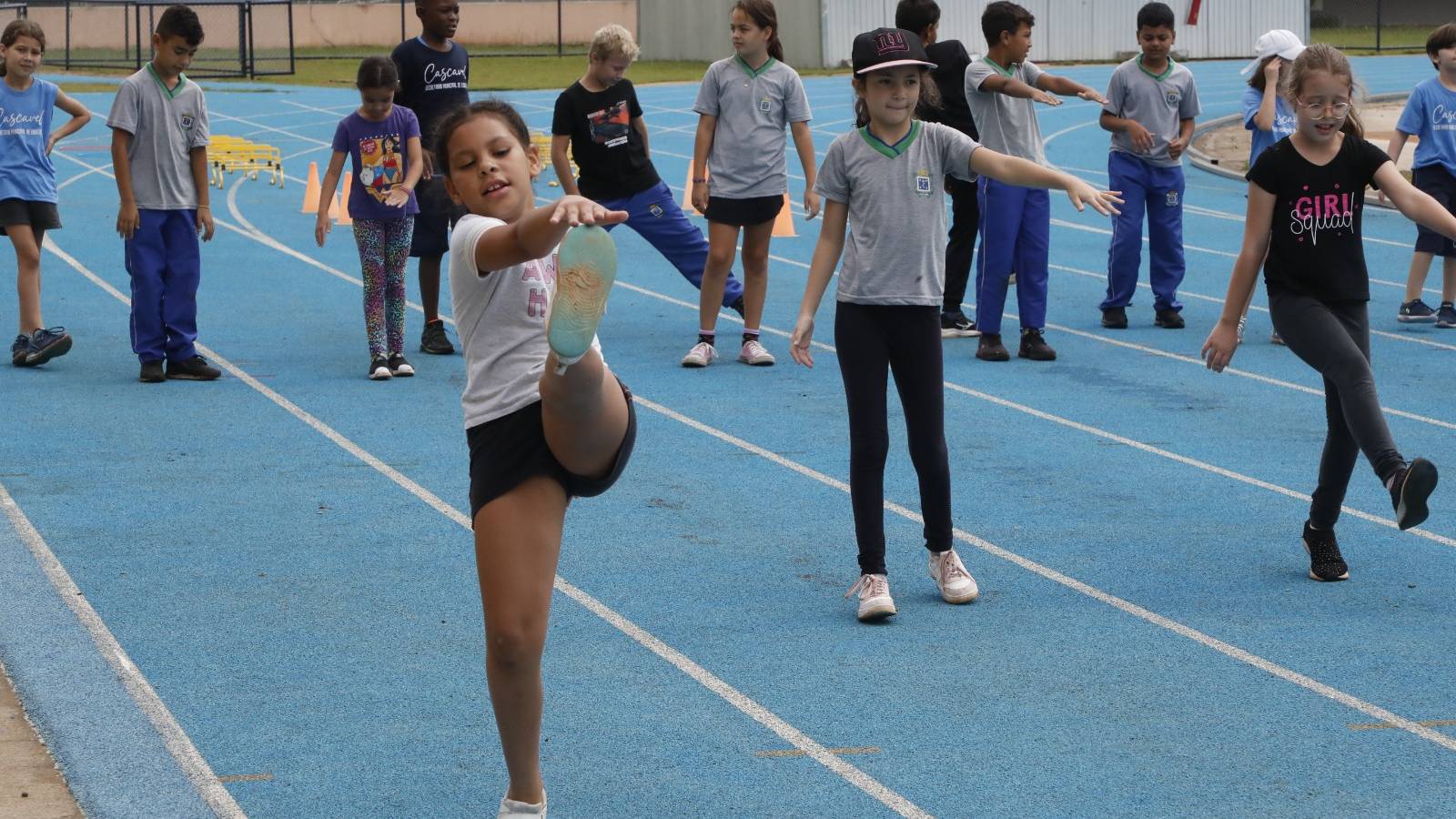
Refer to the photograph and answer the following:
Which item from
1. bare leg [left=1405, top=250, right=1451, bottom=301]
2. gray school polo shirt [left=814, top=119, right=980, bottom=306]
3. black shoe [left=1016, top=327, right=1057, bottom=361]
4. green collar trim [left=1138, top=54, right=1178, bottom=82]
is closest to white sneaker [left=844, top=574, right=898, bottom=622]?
gray school polo shirt [left=814, top=119, right=980, bottom=306]

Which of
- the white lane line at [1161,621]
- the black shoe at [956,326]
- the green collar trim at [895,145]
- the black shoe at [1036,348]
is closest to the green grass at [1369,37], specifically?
the black shoe at [956,326]

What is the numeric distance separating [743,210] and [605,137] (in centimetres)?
98

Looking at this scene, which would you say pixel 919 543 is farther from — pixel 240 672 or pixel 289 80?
pixel 289 80

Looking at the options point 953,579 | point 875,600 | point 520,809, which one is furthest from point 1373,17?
point 520,809

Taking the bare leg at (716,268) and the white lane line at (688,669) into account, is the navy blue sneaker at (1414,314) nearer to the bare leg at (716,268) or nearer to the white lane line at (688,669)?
the bare leg at (716,268)

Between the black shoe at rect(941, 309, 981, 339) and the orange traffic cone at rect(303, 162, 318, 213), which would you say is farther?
the orange traffic cone at rect(303, 162, 318, 213)

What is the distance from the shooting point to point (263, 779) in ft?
15.1

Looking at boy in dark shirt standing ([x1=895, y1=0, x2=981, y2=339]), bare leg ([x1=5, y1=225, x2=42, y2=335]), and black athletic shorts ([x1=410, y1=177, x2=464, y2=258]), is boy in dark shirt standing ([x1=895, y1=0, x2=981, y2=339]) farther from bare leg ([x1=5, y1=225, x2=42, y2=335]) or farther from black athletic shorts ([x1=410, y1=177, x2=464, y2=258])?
bare leg ([x1=5, y1=225, x2=42, y2=335])

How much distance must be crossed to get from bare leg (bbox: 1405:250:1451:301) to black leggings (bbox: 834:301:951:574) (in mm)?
7121

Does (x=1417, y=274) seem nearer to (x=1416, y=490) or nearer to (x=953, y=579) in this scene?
(x=1416, y=490)

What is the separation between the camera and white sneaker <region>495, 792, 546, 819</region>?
407 cm

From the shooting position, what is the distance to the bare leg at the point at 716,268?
10.7m

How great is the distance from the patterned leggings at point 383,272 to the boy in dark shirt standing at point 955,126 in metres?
3.40

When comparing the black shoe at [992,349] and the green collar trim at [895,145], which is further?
the black shoe at [992,349]
